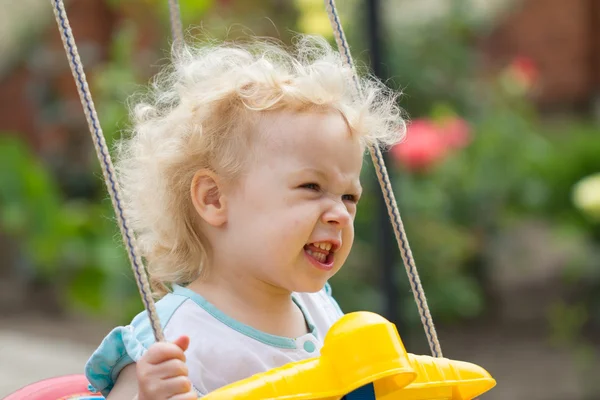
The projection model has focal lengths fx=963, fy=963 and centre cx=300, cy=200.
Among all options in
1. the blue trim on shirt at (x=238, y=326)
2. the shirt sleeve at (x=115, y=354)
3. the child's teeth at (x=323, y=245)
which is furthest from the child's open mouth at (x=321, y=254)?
the shirt sleeve at (x=115, y=354)

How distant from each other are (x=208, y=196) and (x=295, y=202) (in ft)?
0.44

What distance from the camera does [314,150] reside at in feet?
3.97

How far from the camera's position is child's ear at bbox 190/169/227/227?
1253 mm

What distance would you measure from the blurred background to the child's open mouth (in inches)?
64.0

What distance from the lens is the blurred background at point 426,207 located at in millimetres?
3707

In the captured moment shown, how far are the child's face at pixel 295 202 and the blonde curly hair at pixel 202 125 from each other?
1.0 inches

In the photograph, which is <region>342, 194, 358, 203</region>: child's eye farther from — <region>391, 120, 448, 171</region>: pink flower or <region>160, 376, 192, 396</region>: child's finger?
<region>391, 120, 448, 171</region>: pink flower

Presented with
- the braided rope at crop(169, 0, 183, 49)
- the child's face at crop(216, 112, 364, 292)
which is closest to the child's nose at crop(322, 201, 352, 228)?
the child's face at crop(216, 112, 364, 292)

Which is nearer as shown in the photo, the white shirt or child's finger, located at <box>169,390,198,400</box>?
child's finger, located at <box>169,390,198,400</box>

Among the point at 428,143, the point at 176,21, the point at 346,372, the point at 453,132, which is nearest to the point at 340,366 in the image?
the point at 346,372

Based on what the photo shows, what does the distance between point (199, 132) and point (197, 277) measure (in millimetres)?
200

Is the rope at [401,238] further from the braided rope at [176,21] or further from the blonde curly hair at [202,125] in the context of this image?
the braided rope at [176,21]

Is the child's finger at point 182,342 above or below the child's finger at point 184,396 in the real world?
above

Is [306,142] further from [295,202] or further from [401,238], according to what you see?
[401,238]
